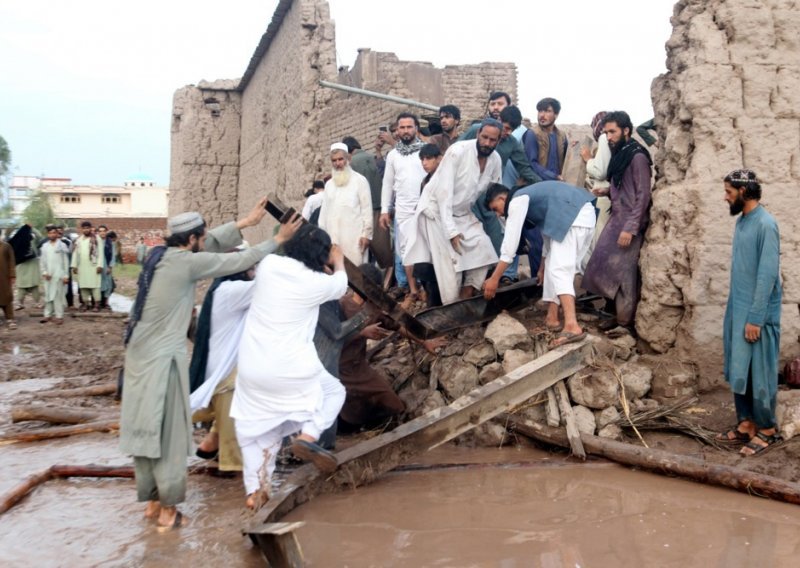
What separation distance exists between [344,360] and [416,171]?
248 centimetres

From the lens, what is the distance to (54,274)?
13273 millimetres

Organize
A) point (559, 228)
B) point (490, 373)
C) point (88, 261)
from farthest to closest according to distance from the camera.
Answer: point (88, 261)
point (490, 373)
point (559, 228)

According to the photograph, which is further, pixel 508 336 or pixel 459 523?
pixel 508 336

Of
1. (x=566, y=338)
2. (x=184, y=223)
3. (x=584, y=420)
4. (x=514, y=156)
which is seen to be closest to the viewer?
(x=184, y=223)

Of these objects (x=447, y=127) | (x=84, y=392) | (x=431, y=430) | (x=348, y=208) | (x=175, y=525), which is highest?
(x=447, y=127)

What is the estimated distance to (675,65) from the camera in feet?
19.2

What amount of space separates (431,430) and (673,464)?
139 cm

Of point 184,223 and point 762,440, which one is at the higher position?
point 184,223

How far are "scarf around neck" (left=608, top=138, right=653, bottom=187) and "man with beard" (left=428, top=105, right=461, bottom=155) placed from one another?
86.1 inches

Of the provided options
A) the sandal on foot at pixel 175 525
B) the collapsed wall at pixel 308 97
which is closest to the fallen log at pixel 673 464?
the sandal on foot at pixel 175 525

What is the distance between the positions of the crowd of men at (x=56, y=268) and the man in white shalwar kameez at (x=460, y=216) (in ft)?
29.8

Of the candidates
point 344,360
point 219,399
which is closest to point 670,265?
point 344,360

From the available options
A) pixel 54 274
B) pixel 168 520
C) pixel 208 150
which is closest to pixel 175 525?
pixel 168 520

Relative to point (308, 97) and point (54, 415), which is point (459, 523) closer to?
point (54, 415)
